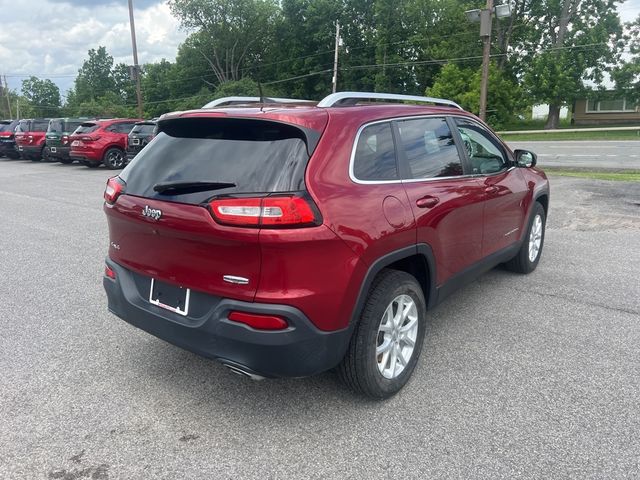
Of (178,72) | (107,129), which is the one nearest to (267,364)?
(107,129)

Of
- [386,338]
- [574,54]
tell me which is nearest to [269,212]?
[386,338]

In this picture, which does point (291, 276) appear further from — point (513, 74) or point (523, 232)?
point (513, 74)

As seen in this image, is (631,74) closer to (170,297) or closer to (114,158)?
(114,158)

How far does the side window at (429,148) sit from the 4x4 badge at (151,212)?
1.54 metres

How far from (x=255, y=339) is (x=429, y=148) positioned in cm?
187

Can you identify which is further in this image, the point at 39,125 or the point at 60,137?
the point at 39,125

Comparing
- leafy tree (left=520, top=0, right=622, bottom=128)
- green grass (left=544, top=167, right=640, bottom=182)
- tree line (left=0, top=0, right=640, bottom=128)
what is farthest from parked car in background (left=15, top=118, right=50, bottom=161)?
leafy tree (left=520, top=0, right=622, bottom=128)

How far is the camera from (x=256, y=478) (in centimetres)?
247

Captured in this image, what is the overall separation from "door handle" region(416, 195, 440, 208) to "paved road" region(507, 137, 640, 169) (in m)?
15.3

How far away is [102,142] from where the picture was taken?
17.3m

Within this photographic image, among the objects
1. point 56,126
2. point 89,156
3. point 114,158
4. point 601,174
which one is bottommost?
point 601,174

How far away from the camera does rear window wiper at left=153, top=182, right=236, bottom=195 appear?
2678mm

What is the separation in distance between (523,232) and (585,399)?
226cm

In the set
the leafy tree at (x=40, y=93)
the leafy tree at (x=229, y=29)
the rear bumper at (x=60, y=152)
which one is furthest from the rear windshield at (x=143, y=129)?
the leafy tree at (x=40, y=93)
